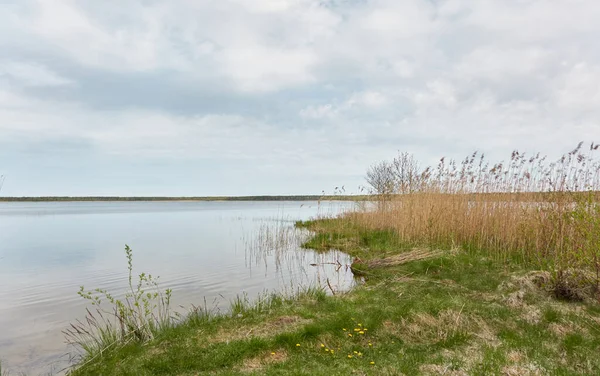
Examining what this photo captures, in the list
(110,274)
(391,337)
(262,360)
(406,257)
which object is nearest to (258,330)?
(262,360)

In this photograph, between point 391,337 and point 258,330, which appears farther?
point 258,330

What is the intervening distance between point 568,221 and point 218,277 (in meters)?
8.46

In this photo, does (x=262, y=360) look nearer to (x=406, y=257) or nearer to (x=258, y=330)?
(x=258, y=330)

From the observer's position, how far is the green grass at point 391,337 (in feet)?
12.7

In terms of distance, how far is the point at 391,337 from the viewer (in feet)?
15.7

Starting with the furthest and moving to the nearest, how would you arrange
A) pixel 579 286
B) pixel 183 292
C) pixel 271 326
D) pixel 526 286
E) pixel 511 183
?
pixel 511 183 → pixel 183 292 → pixel 526 286 → pixel 579 286 → pixel 271 326

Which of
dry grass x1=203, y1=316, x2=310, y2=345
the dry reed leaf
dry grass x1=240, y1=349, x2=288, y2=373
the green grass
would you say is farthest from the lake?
dry grass x1=240, y1=349, x2=288, y2=373

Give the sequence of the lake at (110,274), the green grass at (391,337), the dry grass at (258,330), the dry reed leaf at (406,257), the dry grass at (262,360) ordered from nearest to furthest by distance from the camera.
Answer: the green grass at (391,337)
the dry grass at (262,360)
the dry grass at (258,330)
the lake at (110,274)
the dry reed leaf at (406,257)

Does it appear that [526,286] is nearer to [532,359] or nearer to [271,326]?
[532,359]

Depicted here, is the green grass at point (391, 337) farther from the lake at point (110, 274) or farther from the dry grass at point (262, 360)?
the lake at point (110, 274)

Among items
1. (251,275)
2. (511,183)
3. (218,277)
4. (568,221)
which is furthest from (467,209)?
(218,277)

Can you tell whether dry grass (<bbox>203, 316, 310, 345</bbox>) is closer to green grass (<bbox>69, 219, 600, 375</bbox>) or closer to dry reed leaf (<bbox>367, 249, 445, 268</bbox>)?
green grass (<bbox>69, 219, 600, 375</bbox>)

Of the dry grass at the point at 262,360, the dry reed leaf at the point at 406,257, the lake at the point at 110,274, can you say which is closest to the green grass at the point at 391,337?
the dry grass at the point at 262,360

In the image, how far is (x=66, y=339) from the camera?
5.88 m
